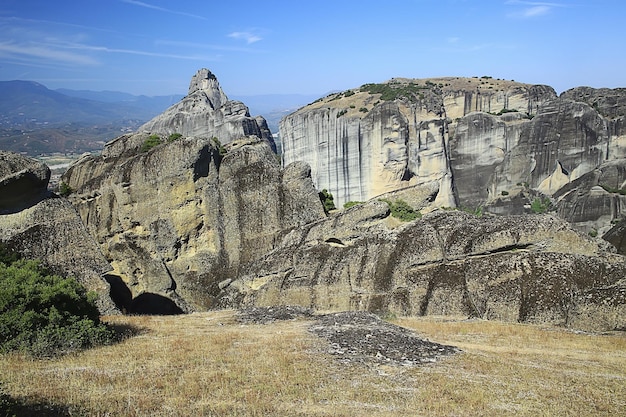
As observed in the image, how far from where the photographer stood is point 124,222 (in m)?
29.6

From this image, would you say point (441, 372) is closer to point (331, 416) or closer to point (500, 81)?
point (331, 416)

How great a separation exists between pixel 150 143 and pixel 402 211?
14995 mm

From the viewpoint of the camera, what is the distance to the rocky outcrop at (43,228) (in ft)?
69.2

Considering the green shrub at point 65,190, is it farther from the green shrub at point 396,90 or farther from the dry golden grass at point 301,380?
the green shrub at point 396,90

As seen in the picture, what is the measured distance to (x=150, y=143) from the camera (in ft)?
102

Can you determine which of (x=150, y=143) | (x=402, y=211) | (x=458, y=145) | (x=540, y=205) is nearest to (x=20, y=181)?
(x=150, y=143)

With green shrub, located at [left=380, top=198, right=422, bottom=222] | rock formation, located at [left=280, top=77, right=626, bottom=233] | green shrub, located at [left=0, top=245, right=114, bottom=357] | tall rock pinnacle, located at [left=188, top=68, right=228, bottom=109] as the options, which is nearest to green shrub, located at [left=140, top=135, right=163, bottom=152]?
green shrub, located at [left=380, top=198, right=422, bottom=222]

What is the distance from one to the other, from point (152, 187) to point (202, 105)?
54205 millimetres

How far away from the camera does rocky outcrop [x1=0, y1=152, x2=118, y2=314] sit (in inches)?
830

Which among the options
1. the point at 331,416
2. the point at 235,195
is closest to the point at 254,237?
the point at 235,195

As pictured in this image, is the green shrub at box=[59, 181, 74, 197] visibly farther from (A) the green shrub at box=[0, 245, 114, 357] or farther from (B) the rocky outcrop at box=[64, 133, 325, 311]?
(A) the green shrub at box=[0, 245, 114, 357]

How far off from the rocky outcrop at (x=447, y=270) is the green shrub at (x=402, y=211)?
3.61ft

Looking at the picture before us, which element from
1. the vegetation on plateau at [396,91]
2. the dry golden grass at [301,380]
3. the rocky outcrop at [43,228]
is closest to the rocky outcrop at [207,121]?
the vegetation on plateau at [396,91]

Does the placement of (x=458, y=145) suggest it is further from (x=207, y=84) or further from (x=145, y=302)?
(x=145, y=302)
